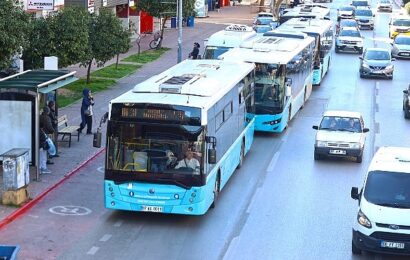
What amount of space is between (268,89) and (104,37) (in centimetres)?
1241

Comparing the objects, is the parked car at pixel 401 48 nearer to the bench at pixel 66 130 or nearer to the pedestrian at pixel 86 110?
the pedestrian at pixel 86 110

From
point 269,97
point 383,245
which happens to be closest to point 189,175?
point 383,245

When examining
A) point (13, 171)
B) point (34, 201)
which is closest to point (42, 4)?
point (34, 201)

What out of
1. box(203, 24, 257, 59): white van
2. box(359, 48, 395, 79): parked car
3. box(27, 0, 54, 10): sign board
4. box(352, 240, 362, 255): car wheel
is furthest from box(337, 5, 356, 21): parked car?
box(352, 240, 362, 255): car wheel

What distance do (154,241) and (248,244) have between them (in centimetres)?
199

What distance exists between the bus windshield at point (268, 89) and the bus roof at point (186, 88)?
6010 millimetres

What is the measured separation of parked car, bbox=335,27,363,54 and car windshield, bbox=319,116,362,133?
1213 inches

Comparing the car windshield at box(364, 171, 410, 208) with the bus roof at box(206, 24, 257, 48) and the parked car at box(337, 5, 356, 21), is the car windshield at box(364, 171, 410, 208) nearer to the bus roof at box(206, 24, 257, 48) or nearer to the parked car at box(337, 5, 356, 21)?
the bus roof at box(206, 24, 257, 48)

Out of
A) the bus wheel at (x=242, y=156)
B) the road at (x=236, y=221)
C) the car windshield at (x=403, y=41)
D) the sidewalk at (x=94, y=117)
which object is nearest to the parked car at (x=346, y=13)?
the sidewalk at (x=94, y=117)

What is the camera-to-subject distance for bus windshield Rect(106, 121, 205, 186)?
819 inches

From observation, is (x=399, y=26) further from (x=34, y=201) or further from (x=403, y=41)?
(x=34, y=201)

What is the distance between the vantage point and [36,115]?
24.6 m

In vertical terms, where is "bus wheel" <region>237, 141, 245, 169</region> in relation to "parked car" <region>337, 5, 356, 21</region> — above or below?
below

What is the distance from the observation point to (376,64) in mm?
48688
